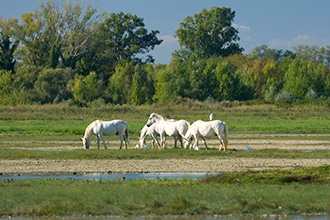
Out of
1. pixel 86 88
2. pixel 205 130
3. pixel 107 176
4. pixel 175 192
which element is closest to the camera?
pixel 175 192

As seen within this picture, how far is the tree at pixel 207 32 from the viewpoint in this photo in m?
121

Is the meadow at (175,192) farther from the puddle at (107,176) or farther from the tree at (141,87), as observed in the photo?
the tree at (141,87)

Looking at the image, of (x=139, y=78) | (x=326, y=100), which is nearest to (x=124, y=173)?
(x=326, y=100)

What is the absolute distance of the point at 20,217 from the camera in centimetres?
1816

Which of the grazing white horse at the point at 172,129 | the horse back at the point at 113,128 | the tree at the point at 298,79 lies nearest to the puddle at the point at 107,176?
the grazing white horse at the point at 172,129

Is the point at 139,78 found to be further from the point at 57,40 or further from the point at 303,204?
the point at 303,204

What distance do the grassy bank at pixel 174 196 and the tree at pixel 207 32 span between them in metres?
99.5

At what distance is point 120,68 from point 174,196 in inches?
3132

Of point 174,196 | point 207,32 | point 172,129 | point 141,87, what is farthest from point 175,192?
point 207,32

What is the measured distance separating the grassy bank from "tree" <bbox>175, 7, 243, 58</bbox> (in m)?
99.5

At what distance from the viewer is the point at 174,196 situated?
19578 mm

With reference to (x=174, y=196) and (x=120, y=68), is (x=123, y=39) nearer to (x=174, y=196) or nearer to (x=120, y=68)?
(x=120, y=68)

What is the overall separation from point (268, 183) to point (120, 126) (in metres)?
15.9

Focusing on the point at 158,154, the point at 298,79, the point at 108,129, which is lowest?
the point at 158,154
